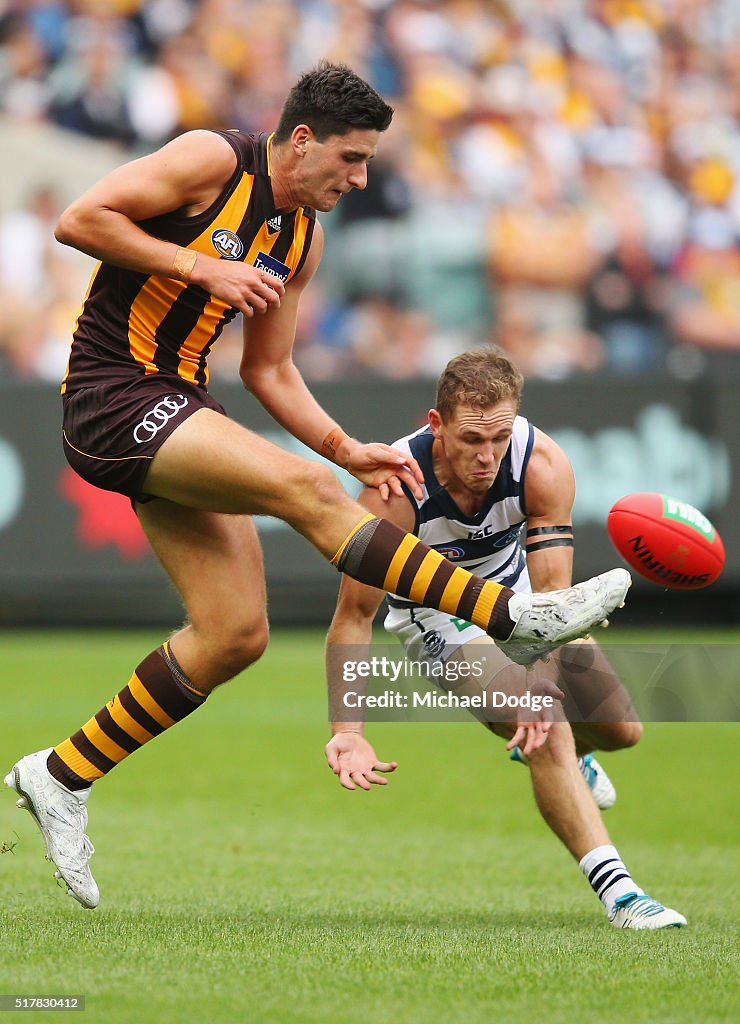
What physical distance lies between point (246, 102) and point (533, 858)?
32.3ft

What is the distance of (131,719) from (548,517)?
1.58 metres

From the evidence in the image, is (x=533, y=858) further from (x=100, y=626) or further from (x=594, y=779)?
(x=100, y=626)

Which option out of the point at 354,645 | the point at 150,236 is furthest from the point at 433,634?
the point at 150,236

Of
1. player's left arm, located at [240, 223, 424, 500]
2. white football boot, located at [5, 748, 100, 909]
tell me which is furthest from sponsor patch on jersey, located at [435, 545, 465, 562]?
white football boot, located at [5, 748, 100, 909]

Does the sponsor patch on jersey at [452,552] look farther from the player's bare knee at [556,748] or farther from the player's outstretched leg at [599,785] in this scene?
the player's outstretched leg at [599,785]

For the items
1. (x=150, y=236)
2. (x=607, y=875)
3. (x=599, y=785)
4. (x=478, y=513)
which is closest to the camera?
(x=150, y=236)

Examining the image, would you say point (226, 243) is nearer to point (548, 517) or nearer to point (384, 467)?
point (384, 467)

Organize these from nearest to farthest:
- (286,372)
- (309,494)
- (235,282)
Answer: (309,494) < (235,282) < (286,372)

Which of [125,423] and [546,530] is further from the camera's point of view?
[546,530]

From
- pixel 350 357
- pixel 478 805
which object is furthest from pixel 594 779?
pixel 350 357

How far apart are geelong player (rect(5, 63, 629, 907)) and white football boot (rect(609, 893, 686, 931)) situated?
0.96 m

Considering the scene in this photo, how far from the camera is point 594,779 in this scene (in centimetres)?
636

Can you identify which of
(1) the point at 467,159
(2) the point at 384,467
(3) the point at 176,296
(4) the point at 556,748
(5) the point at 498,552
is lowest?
(4) the point at 556,748

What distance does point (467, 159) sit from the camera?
48.5ft
